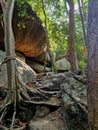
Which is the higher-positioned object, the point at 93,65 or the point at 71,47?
the point at 71,47

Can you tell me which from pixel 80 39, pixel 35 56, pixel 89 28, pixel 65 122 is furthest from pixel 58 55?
pixel 89 28

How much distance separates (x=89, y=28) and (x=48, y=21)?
8.90m

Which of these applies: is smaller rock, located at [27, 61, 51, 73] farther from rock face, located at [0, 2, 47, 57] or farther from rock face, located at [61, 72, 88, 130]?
rock face, located at [61, 72, 88, 130]

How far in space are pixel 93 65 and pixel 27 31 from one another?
23.5 feet

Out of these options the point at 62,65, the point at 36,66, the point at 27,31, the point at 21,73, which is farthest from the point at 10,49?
the point at 62,65

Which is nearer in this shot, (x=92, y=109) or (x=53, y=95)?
(x=92, y=109)

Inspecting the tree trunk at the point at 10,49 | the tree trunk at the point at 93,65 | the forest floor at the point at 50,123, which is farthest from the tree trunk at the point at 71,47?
the tree trunk at the point at 93,65

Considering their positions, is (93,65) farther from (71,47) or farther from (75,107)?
(71,47)

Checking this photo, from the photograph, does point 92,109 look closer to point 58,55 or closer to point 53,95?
point 53,95

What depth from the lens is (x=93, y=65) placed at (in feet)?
11.1

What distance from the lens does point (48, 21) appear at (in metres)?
12.2

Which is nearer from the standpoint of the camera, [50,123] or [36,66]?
[50,123]

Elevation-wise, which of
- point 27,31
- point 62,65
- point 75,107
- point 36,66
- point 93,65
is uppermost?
point 27,31

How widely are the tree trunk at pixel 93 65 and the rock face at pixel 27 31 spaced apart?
18.9 ft
